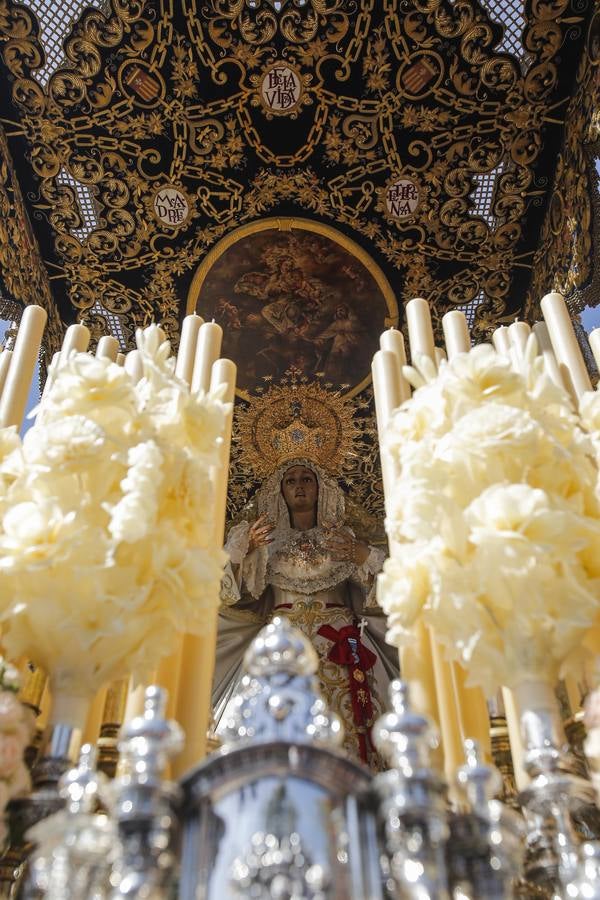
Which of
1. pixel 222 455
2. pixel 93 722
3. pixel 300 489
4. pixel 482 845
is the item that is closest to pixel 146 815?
pixel 482 845

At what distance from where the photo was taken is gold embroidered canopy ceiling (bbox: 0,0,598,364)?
3.96 meters

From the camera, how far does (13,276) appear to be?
4016 millimetres

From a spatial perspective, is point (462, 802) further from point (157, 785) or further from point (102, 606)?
point (102, 606)

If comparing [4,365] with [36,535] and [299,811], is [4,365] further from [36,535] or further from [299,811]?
[299,811]

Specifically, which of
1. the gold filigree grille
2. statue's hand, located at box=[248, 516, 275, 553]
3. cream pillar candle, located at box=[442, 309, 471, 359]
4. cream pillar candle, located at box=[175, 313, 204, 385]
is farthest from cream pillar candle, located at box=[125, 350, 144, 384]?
the gold filigree grille

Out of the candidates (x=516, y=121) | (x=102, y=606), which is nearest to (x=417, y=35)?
(x=516, y=121)

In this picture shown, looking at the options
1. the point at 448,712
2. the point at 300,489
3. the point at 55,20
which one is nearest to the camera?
the point at 448,712

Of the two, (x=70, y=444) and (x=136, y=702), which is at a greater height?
(x=70, y=444)

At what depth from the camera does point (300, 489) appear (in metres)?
4.74

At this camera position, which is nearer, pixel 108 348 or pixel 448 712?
pixel 448 712

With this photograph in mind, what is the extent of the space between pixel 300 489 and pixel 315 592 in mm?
770

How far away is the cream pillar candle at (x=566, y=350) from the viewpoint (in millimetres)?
1831

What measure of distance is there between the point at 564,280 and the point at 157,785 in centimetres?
372

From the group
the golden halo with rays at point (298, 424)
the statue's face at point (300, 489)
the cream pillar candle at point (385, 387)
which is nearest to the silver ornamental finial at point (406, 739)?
the cream pillar candle at point (385, 387)
